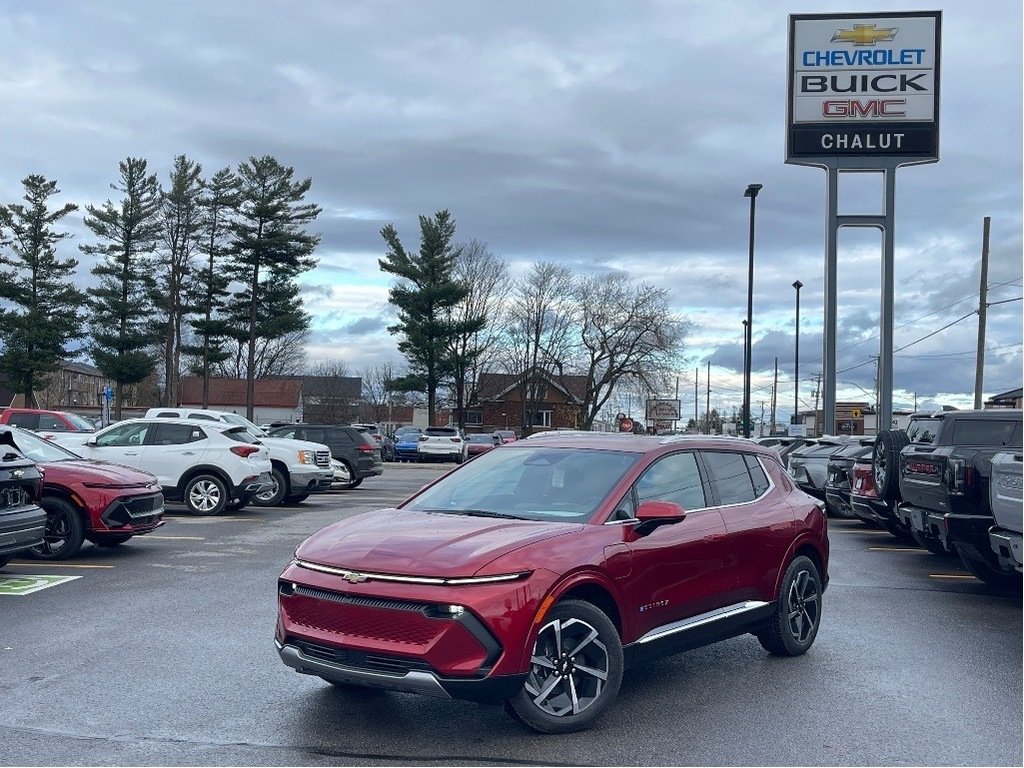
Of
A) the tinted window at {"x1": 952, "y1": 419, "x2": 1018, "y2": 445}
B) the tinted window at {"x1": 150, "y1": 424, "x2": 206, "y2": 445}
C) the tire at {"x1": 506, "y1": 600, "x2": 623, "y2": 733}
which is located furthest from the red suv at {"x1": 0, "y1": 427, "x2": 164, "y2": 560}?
the tinted window at {"x1": 952, "y1": 419, "x2": 1018, "y2": 445}

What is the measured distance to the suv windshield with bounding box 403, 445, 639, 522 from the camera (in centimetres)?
656

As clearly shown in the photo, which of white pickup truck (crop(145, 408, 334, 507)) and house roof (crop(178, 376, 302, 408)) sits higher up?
house roof (crop(178, 376, 302, 408))

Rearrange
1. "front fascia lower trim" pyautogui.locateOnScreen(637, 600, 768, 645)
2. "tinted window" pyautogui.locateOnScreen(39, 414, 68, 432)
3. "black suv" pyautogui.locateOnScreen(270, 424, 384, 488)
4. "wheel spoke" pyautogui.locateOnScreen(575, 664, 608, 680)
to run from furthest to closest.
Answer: "black suv" pyautogui.locateOnScreen(270, 424, 384, 488), "tinted window" pyautogui.locateOnScreen(39, 414, 68, 432), "front fascia lower trim" pyautogui.locateOnScreen(637, 600, 768, 645), "wheel spoke" pyautogui.locateOnScreen(575, 664, 608, 680)

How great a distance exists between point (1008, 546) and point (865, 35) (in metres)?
22.6

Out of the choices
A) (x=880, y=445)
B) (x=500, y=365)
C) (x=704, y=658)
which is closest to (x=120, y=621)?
(x=704, y=658)

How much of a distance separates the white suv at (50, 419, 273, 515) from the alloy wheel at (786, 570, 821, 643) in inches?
466

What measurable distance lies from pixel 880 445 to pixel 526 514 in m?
8.35

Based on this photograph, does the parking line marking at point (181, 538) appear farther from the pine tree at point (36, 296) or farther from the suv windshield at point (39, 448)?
the pine tree at point (36, 296)

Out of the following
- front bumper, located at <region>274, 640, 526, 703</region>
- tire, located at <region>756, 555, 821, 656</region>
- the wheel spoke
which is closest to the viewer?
front bumper, located at <region>274, 640, 526, 703</region>

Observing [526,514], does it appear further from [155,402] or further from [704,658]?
[155,402]

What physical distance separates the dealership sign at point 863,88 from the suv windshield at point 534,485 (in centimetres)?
2395

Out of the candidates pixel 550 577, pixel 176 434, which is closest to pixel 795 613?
pixel 550 577

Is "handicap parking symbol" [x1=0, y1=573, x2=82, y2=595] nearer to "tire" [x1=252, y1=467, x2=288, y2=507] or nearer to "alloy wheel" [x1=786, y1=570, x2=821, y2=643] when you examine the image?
"alloy wheel" [x1=786, y1=570, x2=821, y2=643]

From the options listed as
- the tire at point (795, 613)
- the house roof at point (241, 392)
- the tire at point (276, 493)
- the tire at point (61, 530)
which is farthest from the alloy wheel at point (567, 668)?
the house roof at point (241, 392)
